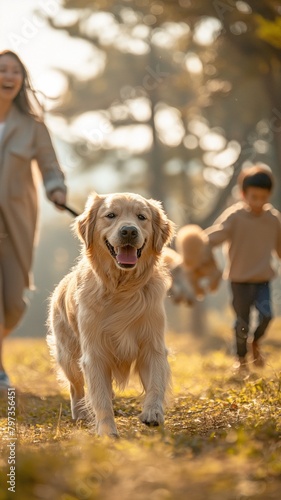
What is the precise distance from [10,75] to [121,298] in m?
3.00

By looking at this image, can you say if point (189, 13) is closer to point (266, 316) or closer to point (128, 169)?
point (266, 316)

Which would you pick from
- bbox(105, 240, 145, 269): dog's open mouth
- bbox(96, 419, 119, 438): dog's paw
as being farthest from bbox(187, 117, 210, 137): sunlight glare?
bbox(96, 419, 119, 438): dog's paw

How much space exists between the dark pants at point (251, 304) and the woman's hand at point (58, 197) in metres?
2.29

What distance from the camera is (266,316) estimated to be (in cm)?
836

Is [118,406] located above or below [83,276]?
below

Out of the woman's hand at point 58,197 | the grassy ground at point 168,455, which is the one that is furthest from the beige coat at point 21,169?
the grassy ground at point 168,455

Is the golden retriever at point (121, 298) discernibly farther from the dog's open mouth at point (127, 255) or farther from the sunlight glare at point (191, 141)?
the sunlight glare at point (191, 141)

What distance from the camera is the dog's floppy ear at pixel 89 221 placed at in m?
5.12

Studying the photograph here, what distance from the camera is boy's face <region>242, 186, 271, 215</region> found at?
8.32 m

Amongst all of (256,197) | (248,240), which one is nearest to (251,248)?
(248,240)

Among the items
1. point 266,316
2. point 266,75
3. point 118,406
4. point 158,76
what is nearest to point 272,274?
point 266,316

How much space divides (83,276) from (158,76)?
19786 mm

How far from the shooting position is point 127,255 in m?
4.88

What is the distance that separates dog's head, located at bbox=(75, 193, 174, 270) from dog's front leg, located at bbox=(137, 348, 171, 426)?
1.77 feet
